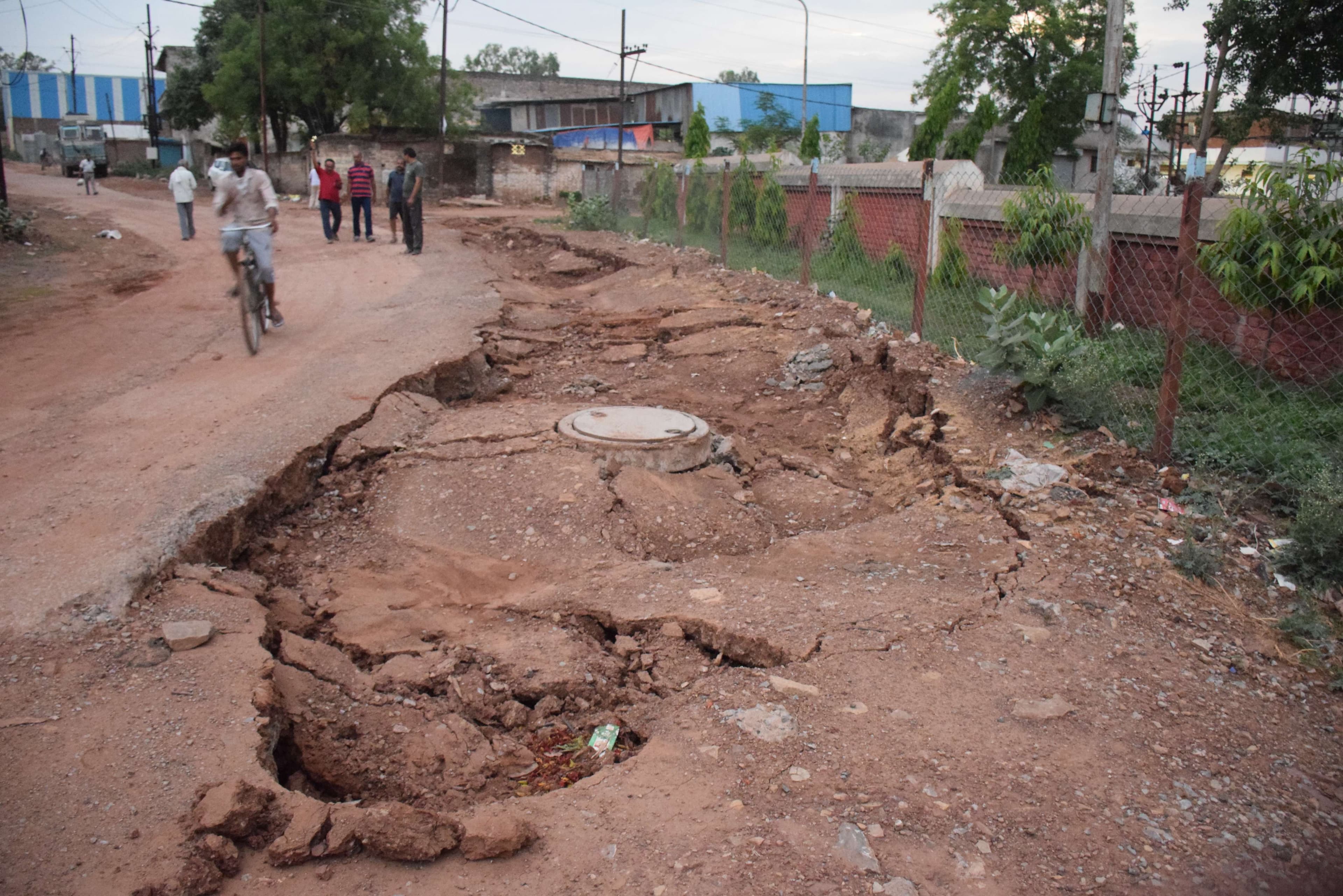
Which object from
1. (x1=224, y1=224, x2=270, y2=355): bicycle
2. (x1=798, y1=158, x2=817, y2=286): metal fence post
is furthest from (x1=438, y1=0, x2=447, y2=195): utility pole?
(x1=224, y1=224, x2=270, y2=355): bicycle

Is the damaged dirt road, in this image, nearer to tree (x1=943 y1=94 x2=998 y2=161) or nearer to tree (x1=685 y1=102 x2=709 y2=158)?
tree (x1=943 y1=94 x2=998 y2=161)

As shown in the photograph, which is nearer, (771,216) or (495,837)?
(495,837)

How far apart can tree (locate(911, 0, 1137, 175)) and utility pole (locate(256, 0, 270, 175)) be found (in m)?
23.5

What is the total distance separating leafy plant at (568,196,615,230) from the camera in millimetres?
18656

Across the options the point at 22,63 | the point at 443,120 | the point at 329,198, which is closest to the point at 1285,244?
the point at 329,198

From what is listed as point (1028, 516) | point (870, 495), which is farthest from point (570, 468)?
point (1028, 516)

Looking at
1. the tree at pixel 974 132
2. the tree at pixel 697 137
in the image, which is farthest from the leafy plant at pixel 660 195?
the tree at pixel 697 137

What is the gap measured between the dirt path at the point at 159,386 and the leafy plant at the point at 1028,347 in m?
3.98

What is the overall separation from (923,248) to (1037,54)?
108 ft

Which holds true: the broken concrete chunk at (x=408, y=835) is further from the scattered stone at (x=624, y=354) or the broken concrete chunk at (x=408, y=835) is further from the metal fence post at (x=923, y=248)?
the scattered stone at (x=624, y=354)

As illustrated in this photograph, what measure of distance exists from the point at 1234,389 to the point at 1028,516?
2.29m

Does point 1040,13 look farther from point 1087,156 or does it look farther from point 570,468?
point 570,468

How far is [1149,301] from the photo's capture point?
7.32 metres

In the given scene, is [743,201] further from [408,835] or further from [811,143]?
[811,143]
